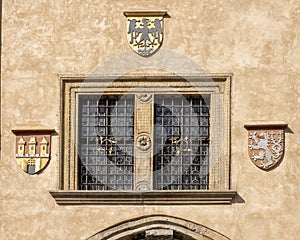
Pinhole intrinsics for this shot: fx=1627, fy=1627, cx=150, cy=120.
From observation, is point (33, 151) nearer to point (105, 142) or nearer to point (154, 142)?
point (105, 142)

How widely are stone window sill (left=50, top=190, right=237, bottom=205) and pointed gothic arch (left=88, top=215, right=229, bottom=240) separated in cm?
25

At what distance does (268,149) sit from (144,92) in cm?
208

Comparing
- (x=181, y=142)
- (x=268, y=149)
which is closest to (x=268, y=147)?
(x=268, y=149)

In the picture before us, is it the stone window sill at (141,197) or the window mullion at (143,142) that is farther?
the window mullion at (143,142)

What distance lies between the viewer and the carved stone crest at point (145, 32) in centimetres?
2448

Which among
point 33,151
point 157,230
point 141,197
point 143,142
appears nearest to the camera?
point 157,230

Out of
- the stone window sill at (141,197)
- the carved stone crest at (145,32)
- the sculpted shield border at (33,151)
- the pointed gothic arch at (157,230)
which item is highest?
the carved stone crest at (145,32)

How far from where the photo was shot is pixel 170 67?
80.4 ft

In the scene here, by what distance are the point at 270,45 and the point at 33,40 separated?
3585 mm

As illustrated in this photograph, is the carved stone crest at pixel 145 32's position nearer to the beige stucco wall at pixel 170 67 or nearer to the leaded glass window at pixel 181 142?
the beige stucco wall at pixel 170 67

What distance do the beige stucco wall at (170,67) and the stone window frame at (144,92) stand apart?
11 centimetres

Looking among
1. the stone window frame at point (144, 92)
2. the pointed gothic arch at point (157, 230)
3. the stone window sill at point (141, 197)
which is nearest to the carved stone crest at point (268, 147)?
the stone window frame at point (144, 92)

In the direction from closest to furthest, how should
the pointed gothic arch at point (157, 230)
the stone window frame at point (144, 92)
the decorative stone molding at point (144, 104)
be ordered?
the pointed gothic arch at point (157, 230)
the stone window frame at point (144, 92)
the decorative stone molding at point (144, 104)

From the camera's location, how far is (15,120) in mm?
24453
